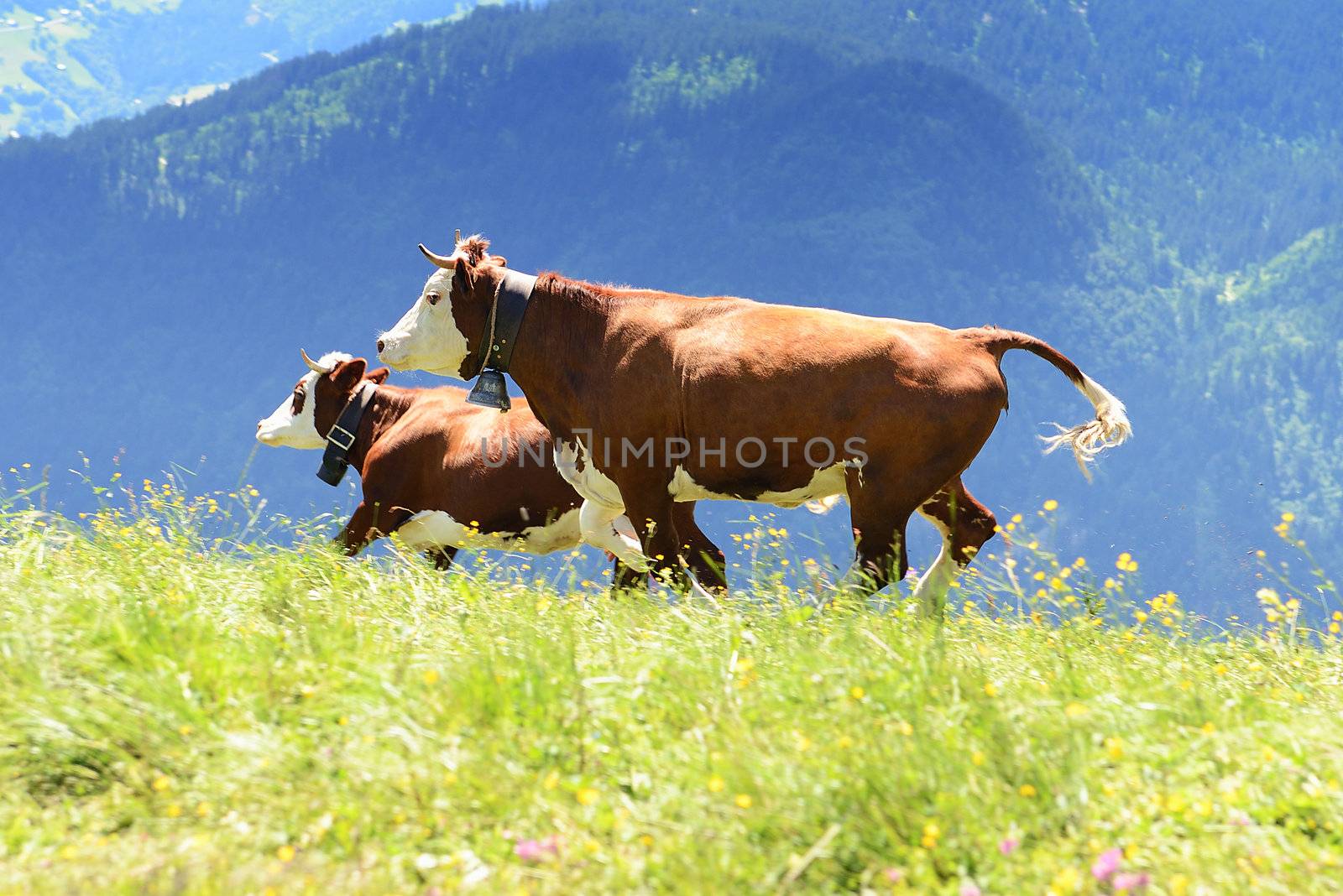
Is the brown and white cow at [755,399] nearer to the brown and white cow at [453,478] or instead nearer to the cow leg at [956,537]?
the cow leg at [956,537]

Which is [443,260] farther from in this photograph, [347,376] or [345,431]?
[347,376]

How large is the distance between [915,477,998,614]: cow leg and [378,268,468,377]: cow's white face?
10.1 feet

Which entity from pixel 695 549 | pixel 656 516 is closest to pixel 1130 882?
pixel 656 516

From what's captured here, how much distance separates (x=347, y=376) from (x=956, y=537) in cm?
627

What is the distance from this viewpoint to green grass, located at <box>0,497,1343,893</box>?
4102 millimetres

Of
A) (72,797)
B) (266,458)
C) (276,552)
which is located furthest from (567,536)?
(266,458)

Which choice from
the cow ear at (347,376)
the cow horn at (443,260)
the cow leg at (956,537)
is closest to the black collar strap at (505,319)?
the cow horn at (443,260)

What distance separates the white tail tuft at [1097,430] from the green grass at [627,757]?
193cm

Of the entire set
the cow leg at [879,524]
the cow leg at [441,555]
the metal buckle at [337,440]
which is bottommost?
the cow leg at [441,555]

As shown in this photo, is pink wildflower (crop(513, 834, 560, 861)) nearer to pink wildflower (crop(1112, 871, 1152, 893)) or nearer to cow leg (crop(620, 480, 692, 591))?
pink wildflower (crop(1112, 871, 1152, 893))

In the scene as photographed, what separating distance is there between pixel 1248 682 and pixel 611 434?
3.77 meters

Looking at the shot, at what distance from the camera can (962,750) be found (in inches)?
176

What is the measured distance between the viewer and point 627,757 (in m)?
4.76

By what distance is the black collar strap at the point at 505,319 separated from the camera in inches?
345
